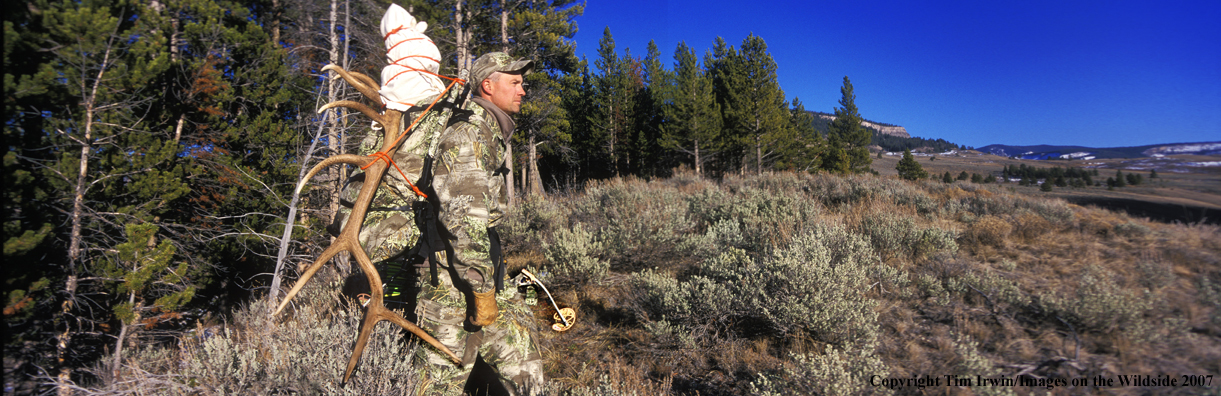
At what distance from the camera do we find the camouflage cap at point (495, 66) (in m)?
2.46

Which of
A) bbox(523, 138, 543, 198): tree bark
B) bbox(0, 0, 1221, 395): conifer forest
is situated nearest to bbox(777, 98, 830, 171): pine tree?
bbox(523, 138, 543, 198): tree bark

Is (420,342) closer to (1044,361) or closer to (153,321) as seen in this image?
(1044,361)

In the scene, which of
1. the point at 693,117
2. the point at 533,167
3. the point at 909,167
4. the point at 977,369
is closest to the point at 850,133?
the point at 909,167

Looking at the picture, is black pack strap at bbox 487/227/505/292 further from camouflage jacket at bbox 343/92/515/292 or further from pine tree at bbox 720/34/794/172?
pine tree at bbox 720/34/794/172

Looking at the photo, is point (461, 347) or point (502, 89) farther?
point (502, 89)

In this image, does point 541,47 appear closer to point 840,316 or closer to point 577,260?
point 577,260

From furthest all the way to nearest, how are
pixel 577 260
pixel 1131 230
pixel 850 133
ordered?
pixel 850 133
pixel 577 260
pixel 1131 230

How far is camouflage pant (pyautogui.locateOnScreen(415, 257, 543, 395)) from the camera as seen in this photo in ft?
7.55

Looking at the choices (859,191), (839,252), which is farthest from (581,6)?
(839,252)

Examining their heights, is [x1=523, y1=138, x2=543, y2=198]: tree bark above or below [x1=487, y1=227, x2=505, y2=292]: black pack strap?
above

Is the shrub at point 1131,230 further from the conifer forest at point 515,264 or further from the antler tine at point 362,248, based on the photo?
the antler tine at point 362,248

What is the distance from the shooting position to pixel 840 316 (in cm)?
284

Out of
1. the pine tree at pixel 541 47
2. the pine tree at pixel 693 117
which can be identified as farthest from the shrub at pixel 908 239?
the pine tree at pixel 693 117

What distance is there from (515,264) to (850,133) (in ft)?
119
